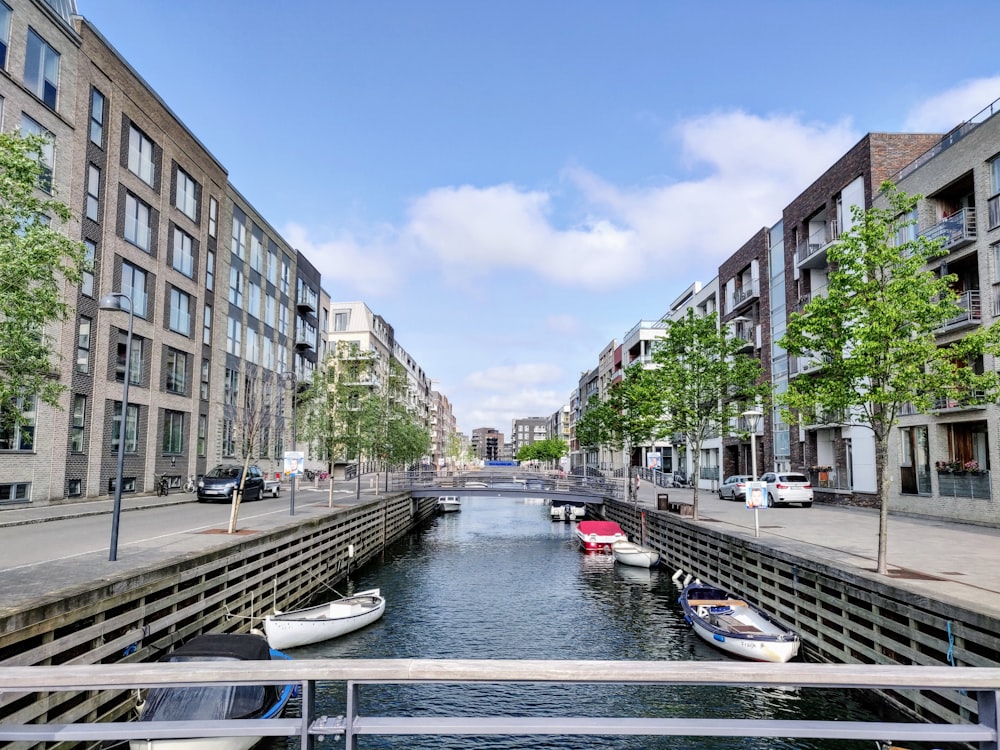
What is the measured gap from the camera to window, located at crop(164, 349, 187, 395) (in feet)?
132

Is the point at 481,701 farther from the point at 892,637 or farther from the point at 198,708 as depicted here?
the point at 892,637

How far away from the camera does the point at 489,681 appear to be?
9.39ft

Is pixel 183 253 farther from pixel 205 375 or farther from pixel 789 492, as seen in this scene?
pixel 789 492

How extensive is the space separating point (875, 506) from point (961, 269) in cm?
1172

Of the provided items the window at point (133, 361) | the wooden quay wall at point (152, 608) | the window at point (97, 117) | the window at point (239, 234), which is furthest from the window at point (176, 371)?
the wooden quay wall at point (152, 608)

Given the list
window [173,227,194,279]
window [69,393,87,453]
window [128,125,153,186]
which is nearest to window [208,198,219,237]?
window [173,227,194,279]

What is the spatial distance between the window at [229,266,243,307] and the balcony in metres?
42.4

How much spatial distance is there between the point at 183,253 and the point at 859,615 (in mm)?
40443

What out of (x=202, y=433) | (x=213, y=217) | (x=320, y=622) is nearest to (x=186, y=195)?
(x=213, y=217)

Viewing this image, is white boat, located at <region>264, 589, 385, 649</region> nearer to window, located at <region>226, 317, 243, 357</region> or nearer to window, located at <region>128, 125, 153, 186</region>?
window, located at <region>128, 125, 153, 186</region>

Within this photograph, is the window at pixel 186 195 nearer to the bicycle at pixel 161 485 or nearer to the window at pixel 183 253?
the window at pixel 183 253

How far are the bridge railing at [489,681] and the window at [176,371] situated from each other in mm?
40516

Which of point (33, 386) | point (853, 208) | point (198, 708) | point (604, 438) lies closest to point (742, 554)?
point (853, 208)

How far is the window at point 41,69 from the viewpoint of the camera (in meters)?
27.7
